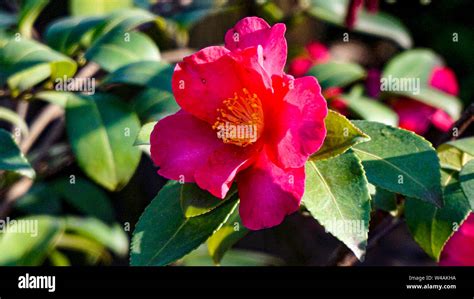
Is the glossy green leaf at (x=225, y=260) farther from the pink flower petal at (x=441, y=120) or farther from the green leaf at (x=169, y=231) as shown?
the green leaf at (x=169, y=231)

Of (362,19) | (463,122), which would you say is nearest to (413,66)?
(362,19)

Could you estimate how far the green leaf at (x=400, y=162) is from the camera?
916 mm

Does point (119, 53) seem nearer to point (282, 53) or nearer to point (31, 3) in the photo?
point (31, 3)

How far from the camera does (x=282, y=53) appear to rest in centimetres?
88

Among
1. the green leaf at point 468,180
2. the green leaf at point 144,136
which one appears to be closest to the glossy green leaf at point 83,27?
the green leaf at point 144,136

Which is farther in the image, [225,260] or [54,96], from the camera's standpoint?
[225,260]

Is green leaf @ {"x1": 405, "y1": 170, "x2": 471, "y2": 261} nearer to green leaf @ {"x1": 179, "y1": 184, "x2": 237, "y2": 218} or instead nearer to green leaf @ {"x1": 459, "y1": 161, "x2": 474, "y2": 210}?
green leaf @ {"x1": 459, "y1": 161, "x2": 474, "y2": 210}

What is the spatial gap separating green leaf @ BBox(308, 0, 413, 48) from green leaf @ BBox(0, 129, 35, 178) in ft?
3.30

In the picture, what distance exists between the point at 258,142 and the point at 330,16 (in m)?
1.12

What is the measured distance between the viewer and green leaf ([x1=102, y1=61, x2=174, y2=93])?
1.27 m

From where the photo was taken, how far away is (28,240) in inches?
66.9

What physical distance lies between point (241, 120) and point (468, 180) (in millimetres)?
294

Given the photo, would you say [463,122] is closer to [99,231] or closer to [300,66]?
[300,66]

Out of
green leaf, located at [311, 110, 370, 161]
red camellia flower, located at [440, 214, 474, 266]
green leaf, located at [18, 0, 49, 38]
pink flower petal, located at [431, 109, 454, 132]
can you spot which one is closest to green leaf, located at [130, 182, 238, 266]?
Result: green leaf, located at [311, 110, 370, 161]
